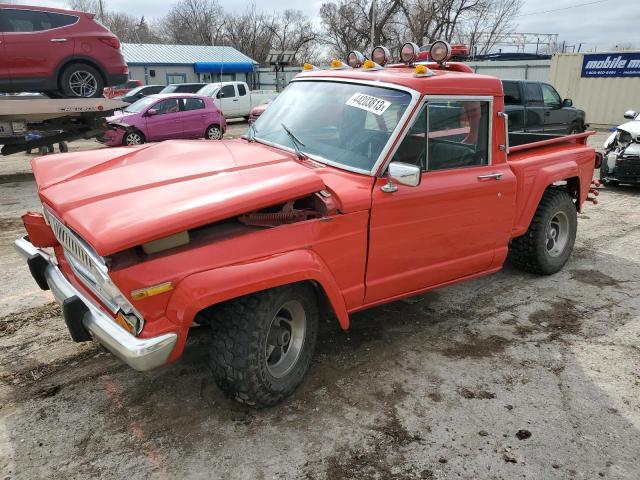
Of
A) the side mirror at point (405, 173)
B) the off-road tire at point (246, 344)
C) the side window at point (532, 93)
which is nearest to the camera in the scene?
the off-road tire at point (246, 344)

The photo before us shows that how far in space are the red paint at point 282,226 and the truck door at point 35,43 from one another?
6873 mm

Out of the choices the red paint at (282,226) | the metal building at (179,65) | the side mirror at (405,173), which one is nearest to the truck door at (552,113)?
the red paint at (282,226)

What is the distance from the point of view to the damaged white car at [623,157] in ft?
29.2

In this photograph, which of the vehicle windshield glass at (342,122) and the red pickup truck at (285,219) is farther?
the vehicle windshield glass at (342,122)

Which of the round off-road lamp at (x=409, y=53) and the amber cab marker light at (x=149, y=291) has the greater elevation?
the round off-road lamp at (x=409, y=53)

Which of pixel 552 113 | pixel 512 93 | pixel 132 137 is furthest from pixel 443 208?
pixel 132 137

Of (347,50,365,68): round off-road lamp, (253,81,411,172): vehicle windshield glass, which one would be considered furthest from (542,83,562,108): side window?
(253,81,411,172): vehicle windshield glass

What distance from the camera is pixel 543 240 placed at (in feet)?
16.4

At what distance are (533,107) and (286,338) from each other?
1245 centimetres

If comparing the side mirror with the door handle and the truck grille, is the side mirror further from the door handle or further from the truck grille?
the truck grille

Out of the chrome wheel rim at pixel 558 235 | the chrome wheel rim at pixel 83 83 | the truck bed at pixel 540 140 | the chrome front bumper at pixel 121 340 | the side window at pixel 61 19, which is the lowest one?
the chrome wheel rim at pixel 558 235

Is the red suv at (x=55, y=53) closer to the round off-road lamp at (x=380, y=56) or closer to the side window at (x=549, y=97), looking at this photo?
the round off-road lamp at (x=380, y=56)

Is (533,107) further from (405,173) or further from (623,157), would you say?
(405,173)

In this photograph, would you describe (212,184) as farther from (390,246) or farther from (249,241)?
(390,246)
